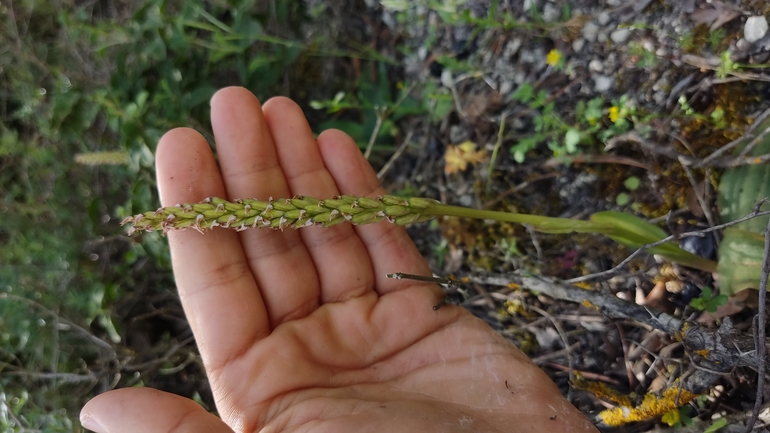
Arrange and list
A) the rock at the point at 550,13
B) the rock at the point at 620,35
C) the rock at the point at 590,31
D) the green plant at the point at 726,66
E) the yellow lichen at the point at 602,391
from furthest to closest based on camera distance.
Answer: the rock at the point at 550,13 < the rock at the point at 590,31 < the rock at the point at 620,35 < the green plant at the point at 726,66 < the yellow lichen at the point at 602,391

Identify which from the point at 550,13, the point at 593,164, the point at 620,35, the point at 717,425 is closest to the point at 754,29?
the point at 620,35

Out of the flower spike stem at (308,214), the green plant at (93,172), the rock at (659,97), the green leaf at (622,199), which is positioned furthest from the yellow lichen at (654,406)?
the green plant at (93,172)

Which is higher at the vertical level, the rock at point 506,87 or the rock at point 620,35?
the rock at point 620,35

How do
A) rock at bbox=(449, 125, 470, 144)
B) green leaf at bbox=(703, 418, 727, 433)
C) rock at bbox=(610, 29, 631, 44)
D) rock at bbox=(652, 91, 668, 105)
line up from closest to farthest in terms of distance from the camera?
green leaf at bbox=(703, 418, 727, 433) → rock at bbox=(652, 91, 668, 105) → rock at bbox=(610, 29, 631, 44) → rock at bbox=(449, 125, 470, 144)

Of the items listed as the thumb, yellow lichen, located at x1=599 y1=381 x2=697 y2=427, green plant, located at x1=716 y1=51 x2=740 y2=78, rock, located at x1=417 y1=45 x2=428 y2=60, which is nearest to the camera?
the thumb

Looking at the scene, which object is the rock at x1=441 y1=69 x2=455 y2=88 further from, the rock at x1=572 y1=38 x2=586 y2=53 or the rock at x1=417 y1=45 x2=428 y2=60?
the rock at x1=572 y1=38 x2=586 y2=53

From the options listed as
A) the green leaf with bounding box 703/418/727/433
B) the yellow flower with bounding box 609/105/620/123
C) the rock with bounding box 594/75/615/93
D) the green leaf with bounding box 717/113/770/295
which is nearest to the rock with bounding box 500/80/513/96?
the rock with bounding box 594/75/615/93

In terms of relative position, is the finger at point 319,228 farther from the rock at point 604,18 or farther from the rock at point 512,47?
the rock at point 604,18

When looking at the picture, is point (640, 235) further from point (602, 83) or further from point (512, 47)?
point (512, 47)
